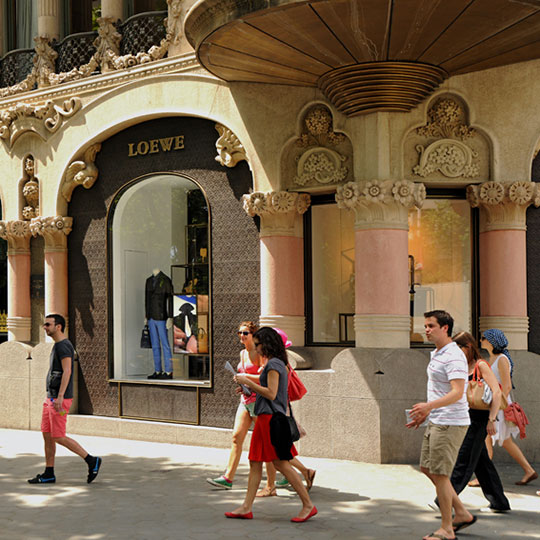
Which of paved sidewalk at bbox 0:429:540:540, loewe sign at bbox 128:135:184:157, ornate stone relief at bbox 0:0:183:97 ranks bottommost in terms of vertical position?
paved sidewalk at bbox 0:429:540:540

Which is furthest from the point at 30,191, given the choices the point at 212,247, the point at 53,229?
the point at 212,247

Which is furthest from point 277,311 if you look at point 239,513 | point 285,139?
point 239,513

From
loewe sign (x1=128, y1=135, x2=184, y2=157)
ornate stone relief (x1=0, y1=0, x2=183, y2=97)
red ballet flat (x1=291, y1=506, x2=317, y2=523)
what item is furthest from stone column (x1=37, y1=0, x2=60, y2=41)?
red ballet flat (x1=291, y1=506, x2=317, y2=523)

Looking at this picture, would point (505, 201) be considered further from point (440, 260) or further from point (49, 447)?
point (49, 447)

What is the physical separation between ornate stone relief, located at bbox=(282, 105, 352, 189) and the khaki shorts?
5391mm

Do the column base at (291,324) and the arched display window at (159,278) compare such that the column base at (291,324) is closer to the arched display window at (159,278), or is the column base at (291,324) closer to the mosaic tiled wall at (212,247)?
the mosaic tiled wall at (212,247)

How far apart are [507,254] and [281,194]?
3.12 metres

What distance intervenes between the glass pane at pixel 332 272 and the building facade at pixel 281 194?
29 millimetres

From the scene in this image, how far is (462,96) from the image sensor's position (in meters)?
11.4

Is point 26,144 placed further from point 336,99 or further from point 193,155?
point 336,99

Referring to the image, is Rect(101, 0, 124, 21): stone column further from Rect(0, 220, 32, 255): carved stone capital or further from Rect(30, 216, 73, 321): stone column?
Rect(0, 220, 32, 255): carved stone capital

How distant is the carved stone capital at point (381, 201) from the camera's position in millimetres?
11031

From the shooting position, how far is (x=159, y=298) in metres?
14.6

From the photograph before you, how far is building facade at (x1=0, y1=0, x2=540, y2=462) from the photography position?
35.3 ft
